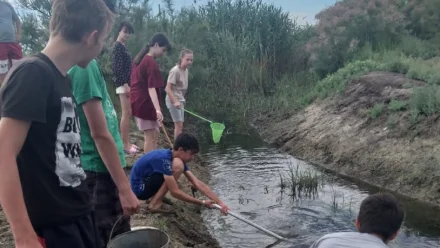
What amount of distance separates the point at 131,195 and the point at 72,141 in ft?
2.32

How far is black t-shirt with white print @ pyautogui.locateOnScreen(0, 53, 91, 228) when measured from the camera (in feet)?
5.78

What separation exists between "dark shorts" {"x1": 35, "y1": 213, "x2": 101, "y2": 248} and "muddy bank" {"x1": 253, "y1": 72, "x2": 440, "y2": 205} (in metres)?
5.33

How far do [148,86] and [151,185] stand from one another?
5.23 ft

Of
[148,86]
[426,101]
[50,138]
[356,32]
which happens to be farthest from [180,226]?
[356,32]

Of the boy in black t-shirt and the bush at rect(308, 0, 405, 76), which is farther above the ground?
the bush at rect(308, 0, 405, 76)

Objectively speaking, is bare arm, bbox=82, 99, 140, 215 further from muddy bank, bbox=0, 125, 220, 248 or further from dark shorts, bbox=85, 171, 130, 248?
muddy bank, bbox=0, 125, 220, 248

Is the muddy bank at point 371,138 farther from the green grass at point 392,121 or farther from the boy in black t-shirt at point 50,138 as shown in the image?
the boy in black t-shirt at point 50,138

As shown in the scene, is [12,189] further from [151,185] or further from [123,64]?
[123,64]

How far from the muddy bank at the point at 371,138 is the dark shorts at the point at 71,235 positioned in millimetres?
5334

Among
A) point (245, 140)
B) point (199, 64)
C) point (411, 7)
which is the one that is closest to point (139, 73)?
point (245, 140)

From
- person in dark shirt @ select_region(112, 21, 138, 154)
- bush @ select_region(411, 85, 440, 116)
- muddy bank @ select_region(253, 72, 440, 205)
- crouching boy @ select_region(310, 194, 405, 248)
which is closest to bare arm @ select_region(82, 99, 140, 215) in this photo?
crouching boy @ select_region(310, 194, 405, 248)

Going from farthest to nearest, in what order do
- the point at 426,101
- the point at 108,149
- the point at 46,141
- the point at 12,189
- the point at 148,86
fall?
the point at 426,101
the point at 148,86
the point at 108,149
the point at 46,141
the point at 12,189

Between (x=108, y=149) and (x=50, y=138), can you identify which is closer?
(x=50, y=138)

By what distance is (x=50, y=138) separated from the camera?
6.23 ft
